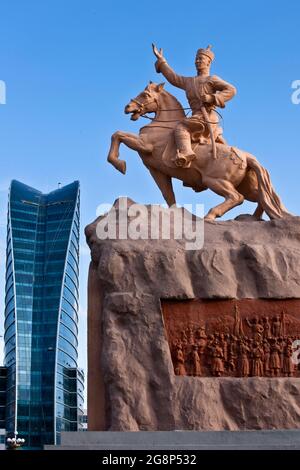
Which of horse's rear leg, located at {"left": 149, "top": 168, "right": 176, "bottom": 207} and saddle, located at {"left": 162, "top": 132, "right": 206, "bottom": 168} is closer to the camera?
saddle, located at {"left": 162, "top": 132, "right": 206, "bottom": 168}

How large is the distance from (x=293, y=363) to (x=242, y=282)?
1554 mm

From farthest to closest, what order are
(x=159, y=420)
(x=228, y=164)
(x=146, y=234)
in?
(x=228, y=164), (x=146, y=234), (x=159, y=420)

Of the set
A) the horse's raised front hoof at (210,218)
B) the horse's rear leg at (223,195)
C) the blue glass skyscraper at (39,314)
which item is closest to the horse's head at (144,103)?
the horse's rear leg at (223,195)

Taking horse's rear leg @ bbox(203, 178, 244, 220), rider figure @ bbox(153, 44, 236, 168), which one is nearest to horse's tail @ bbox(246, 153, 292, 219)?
horse's rear leg @ bbox(203, 178, 244, 220)

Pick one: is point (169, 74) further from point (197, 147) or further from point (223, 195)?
point (223, 195)

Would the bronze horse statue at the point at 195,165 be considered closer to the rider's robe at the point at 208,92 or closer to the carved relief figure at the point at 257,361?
the rider's robe at the point at 208,92

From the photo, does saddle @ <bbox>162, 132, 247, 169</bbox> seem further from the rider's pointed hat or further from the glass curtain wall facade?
the glass curtain wall facade

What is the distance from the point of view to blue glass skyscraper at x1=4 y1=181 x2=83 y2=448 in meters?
55.4

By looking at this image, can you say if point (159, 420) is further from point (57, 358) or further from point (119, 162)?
point (57, 358)

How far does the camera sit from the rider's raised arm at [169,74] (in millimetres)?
14930

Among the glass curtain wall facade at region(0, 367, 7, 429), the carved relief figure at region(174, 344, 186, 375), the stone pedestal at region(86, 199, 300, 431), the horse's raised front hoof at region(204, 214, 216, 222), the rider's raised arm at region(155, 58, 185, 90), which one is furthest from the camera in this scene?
the glass curtain wall facade at region(0, 367, 7, 429)

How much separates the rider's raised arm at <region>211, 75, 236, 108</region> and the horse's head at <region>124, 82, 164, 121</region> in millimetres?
1123

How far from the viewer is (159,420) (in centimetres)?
1223
